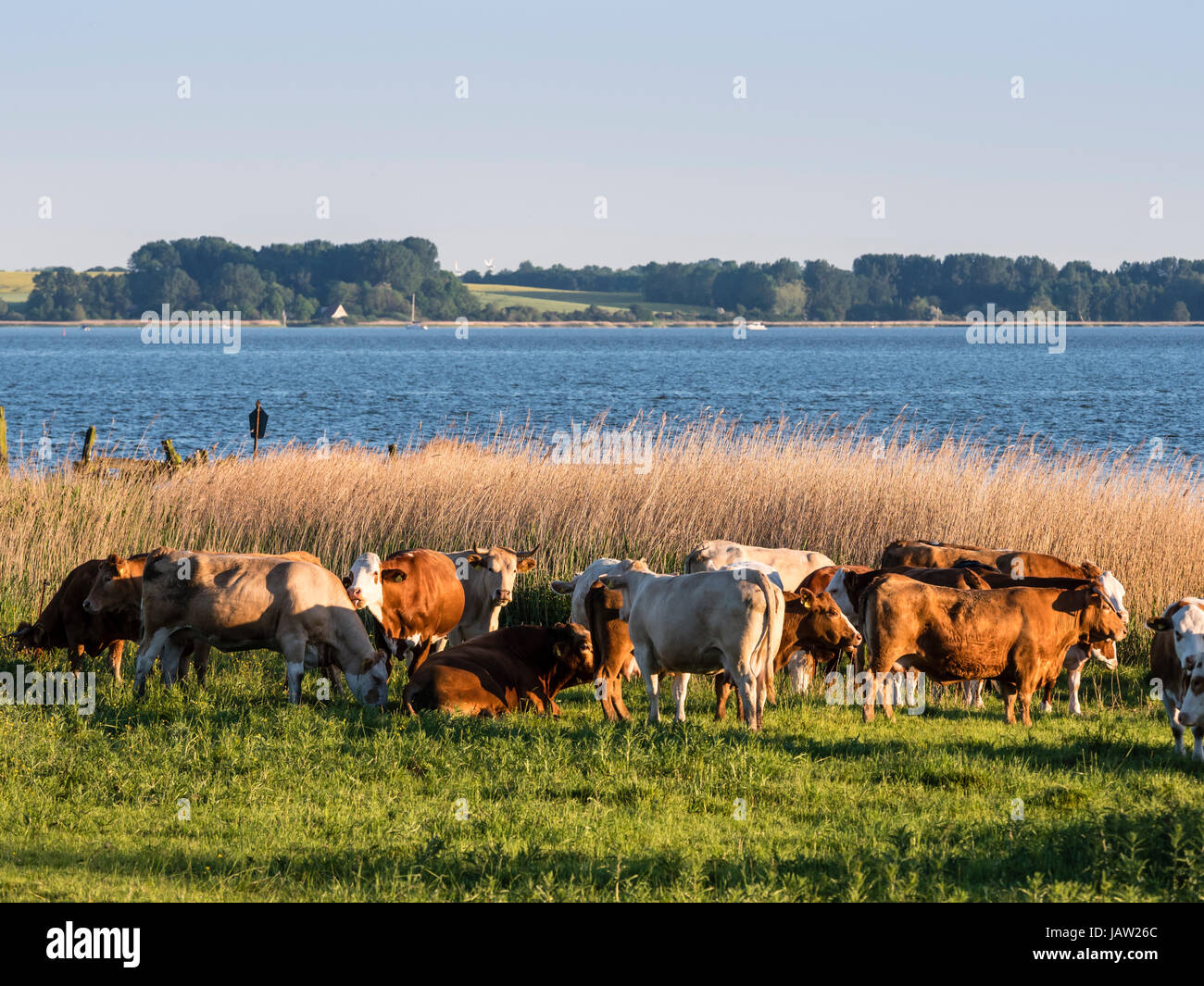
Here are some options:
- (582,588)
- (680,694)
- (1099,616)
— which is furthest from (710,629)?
(1099,616)

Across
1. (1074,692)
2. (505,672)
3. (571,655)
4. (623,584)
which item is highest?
(623,584)

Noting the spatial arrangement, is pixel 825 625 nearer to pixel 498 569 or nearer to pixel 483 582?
pixel 498 569

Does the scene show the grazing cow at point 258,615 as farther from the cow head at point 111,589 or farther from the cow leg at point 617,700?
the cow leg at point 617,700

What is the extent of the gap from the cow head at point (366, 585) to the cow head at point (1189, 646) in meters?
7.30

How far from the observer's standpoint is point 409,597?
14.0m

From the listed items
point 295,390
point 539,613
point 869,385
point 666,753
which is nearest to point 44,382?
point 295,390

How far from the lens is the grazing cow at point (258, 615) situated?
40.6 ft

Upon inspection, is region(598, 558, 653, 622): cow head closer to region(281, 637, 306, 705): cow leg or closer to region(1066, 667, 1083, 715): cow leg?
region(281, 637, 306, 705): cow leg

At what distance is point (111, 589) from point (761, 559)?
687 cm

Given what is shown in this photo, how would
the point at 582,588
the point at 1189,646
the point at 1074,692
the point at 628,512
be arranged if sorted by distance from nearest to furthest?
1. the point at 1189,646
2. the point at 1074,692
3. the point at 582,588
4. the point at 628,512

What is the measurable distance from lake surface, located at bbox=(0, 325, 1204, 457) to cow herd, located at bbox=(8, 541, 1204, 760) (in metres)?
12.1

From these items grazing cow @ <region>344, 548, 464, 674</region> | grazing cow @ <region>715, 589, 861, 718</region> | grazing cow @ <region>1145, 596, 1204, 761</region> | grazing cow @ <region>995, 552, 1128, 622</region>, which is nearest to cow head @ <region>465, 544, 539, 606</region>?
grazing cow @ <region>344, 548, 464, 674</region>

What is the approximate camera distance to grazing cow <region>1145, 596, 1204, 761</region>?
34.2 ft
